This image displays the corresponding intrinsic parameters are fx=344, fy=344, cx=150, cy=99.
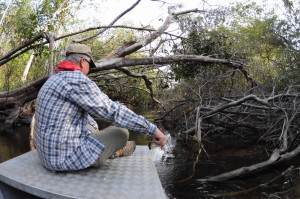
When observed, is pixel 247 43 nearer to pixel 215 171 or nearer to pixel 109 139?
pixel 215 171

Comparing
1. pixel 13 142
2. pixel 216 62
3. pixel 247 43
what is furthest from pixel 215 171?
pixel 13 142

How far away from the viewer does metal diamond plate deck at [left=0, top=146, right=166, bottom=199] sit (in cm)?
208

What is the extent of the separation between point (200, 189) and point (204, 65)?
3.45 metres

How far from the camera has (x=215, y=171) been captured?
254 inches

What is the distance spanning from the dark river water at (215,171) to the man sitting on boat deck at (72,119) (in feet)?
9.33

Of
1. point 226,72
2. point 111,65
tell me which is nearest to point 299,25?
point 226,72

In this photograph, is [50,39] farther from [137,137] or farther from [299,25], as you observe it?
[299,25]

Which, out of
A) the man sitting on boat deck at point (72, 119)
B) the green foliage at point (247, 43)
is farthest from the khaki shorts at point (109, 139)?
the green foliage at point (247, 43)

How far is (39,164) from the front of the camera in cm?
276

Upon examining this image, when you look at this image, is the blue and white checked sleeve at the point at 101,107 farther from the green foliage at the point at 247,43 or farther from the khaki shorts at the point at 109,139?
the green foliage at the point at 247,43

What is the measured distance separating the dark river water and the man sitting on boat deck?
2.84 meters

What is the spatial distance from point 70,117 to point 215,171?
449cm

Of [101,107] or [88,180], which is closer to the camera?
[88,180]

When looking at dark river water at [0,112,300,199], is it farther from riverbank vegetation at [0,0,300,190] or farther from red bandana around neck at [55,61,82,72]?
red bandana around neck at [55,61,82,72]
